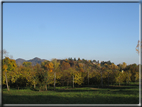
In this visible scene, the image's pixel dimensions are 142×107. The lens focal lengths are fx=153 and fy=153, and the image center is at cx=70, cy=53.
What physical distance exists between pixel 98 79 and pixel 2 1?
20.4 meters

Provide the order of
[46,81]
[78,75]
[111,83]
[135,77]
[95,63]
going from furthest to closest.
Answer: [95,63]
[135,77]
[111,83]
[78,75]
[46,81]

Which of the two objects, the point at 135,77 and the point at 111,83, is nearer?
the point at 111,83

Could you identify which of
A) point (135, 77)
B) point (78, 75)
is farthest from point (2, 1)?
point (135, 77)

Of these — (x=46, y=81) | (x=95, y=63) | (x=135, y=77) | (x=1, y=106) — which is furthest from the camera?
(x=95, y=63)

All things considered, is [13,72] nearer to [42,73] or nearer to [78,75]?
[42,73]

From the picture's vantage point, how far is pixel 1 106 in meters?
5.73

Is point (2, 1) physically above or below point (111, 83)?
above

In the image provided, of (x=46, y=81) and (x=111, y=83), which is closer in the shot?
(x=46, y=81)

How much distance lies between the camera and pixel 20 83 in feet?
70.9

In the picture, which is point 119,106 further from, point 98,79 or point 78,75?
point 98,79

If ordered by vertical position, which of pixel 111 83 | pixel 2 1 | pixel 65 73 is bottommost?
pixel 111 83

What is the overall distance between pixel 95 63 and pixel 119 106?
4260 cm

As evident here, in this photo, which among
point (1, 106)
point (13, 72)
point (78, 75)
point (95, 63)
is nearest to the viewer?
point (1, 106)

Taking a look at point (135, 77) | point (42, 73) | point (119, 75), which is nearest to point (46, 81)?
point (42, 73)
